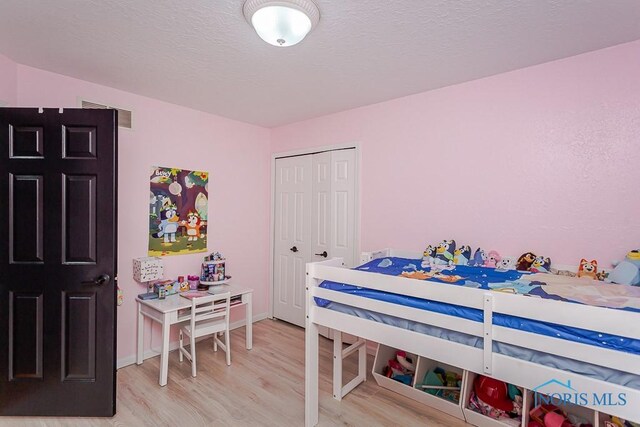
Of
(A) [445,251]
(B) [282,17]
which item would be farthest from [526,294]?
(B) [282,17]

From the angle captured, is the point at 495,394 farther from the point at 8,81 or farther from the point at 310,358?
the point at 8,81

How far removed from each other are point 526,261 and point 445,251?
1.76 feet

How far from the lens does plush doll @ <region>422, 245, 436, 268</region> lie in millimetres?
2382

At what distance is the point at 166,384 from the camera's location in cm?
248

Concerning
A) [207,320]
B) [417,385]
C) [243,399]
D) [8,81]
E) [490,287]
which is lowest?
[243,399]

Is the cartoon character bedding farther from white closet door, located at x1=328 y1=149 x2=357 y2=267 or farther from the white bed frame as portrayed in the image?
white closet door, located at x1=328 y1=149 x2=357 y2=267

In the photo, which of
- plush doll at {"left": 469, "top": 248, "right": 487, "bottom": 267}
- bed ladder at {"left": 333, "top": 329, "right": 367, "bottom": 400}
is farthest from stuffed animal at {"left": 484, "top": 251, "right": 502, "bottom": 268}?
bed ladder at {"left": 333, "top": 329, "right": 367, "bottom": 400}

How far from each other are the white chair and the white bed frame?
114cm

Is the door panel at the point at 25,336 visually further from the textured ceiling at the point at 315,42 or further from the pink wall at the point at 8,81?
the textured ceiling at the point at 315,42

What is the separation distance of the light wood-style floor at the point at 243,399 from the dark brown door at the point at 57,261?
24 cm

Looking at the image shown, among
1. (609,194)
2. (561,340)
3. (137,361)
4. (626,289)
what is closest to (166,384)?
(137,361)

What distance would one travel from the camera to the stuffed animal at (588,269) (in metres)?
1.92

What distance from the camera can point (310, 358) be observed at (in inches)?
79.4

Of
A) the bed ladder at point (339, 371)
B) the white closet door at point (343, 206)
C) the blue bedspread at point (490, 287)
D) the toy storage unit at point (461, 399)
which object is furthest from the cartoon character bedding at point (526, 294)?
the white closet door at point (343, 206)
